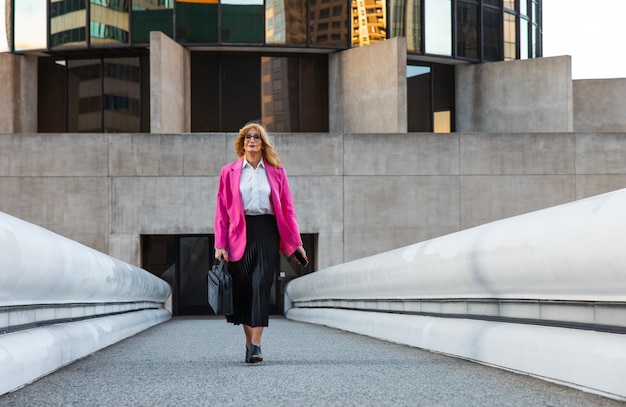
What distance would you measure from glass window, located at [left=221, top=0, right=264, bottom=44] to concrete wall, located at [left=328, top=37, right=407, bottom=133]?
2.86m

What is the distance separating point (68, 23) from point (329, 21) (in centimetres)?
854

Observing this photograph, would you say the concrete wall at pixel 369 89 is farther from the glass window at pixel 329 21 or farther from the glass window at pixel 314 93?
the glass window at pixel 329 21

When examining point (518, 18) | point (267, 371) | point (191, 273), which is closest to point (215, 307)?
point (267, 371)

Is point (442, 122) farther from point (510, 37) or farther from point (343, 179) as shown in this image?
point (343, 179)

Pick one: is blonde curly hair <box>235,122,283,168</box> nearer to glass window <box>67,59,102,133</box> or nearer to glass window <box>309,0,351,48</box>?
glass window <box>309,0,351,48</box>

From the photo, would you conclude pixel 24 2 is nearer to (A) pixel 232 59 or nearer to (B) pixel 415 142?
(A) pixel 232 59

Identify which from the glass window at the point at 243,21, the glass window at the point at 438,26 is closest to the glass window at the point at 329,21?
the glass window at the point at 243,21

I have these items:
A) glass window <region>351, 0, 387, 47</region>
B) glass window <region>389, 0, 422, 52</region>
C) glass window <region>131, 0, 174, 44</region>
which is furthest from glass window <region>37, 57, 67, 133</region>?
glass window <region>389, 0, 422, 52</region>

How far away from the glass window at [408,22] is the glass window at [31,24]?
11475 mm

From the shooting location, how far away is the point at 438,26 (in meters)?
31.6

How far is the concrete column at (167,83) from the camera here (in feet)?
92.4

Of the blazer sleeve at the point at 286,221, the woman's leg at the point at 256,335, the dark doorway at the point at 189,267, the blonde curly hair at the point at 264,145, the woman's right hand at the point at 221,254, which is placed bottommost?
the dark doorway at the point at 189,267

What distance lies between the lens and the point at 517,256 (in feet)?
16.8

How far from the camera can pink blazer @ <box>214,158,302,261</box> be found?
7.15 metres
